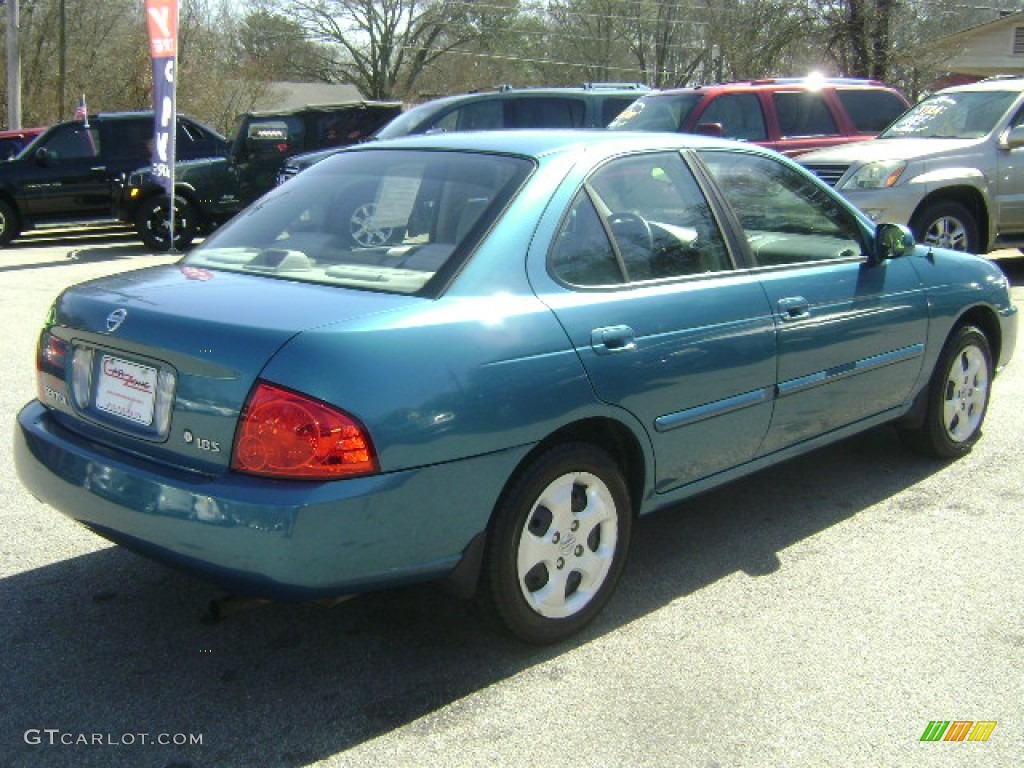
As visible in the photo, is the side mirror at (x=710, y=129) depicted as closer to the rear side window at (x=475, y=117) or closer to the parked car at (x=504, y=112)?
the parked car at (x=504, y=112)

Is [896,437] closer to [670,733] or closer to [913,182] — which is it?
[670,733]

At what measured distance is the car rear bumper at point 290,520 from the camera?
277cm

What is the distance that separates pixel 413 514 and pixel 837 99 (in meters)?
10.6

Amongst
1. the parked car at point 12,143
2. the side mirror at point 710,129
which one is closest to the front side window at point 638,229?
the side mirror at point 710,129

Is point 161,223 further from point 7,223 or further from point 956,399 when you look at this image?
point 956,399

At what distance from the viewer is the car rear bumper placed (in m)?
2.77

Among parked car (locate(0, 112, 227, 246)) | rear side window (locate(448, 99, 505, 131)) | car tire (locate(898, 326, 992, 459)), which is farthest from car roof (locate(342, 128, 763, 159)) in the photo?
parked car (locate(0, 112, 227, 246))

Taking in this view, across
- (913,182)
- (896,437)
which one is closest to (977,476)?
(896,437)

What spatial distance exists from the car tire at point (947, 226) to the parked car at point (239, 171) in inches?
351

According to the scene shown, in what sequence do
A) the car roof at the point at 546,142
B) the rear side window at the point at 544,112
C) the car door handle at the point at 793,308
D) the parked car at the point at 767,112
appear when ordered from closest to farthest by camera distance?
the car roof at the point at 546,142 < the car door handle at the point at 793,308 < the parked car at the point at 767,112 < the rear side window at the point at 544,112

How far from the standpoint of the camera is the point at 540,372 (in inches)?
125

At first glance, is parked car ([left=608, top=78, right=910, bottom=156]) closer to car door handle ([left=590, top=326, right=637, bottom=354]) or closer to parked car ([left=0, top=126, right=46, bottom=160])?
car door handle ([left=590, top=326, right=637, bottom=354])

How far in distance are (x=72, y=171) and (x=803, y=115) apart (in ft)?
34.2

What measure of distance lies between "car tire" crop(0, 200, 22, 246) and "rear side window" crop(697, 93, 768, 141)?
1034 cm
